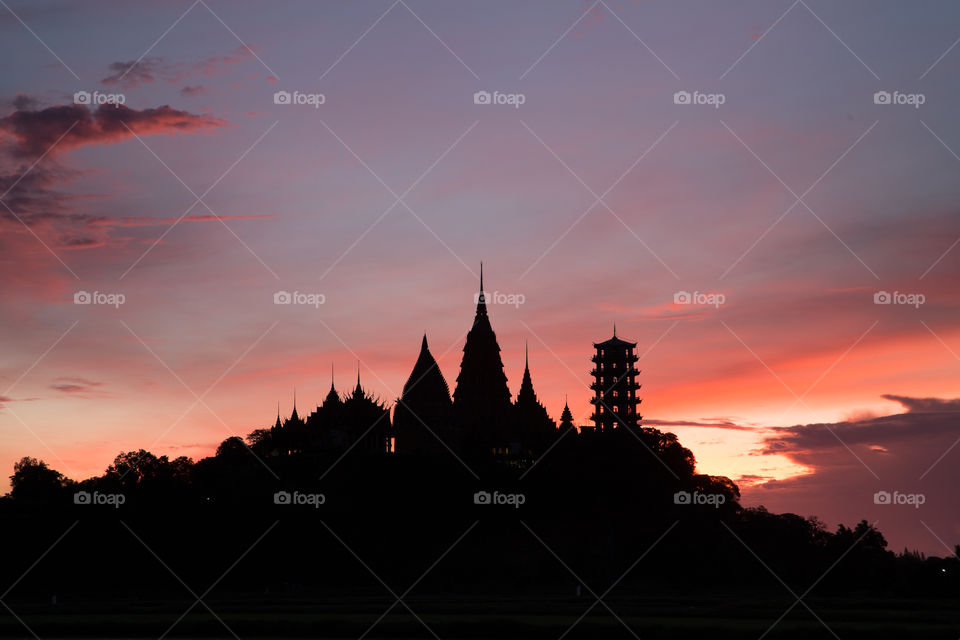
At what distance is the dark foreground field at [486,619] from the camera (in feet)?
207

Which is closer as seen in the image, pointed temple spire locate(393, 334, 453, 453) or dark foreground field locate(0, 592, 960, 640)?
dark foreground field locate(0, 592, 960, 640)

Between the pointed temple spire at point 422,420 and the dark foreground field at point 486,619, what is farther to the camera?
the pointed temple spire at point 422,420

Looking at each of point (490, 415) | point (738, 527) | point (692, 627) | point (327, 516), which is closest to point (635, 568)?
point (738, 527)

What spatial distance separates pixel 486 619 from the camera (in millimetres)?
67000

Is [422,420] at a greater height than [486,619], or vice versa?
[422,420]

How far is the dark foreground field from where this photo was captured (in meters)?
63.2

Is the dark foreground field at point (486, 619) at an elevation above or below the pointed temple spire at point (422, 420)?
below

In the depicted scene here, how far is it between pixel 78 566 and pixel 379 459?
1533 inches

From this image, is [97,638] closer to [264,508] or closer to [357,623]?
[357,623]

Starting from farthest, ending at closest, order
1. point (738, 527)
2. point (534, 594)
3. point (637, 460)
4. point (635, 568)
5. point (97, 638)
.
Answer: point (637, 460)
point (738, 527)
point (635, 568)
point (534, 594)
point (97, 638)

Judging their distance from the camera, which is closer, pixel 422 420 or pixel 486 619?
pixel 486 619

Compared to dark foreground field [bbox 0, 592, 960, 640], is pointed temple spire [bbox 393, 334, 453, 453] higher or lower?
higher

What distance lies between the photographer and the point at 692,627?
6369 cm

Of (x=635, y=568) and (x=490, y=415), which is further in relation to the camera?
(x=490, y=415)
